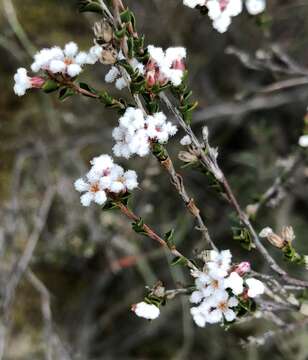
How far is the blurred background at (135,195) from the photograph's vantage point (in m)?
2.49

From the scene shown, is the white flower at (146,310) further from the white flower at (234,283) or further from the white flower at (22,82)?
the white flower at (22,82)

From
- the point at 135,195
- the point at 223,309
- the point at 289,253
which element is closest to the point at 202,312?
the point at 223,309

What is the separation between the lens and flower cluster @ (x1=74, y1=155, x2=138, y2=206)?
1065 mm

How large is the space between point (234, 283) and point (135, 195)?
5.64 feet

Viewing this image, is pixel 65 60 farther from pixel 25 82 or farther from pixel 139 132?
pixel 139 132

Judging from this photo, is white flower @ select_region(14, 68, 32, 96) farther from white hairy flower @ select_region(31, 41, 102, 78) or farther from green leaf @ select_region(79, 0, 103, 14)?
green leaf @ select_region(79, 0, 103, 14)

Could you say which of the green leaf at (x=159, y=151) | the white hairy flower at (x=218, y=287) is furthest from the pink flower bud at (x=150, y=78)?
the white hairy flower at (x=218, y=287)

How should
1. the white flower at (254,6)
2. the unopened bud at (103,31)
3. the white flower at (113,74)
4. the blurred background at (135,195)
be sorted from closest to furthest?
1. the unopened bud at (103,31)
2. the white flower at (113,74)
3. the white flower at (254,6)
4. the blurred background at (135,195)

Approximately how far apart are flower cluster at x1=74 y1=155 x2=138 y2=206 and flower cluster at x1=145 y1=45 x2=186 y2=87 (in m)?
0.16

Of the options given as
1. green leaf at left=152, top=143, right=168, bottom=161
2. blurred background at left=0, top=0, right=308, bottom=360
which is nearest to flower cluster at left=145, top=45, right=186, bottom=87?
green leaf at left=152, top=143, right=168, bottom=161

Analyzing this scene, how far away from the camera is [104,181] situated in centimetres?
106

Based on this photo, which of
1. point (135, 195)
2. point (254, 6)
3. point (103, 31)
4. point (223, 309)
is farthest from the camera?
point (135, 195)

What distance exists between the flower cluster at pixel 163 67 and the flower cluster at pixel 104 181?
0.16 m

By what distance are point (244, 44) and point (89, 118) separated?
2.63 ft
